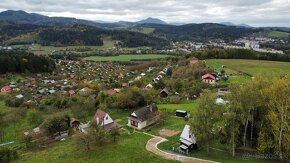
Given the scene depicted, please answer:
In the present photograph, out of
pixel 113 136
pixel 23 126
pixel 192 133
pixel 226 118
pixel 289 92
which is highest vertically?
pixel 289 92

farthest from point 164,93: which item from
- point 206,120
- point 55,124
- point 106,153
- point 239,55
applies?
point 239,55

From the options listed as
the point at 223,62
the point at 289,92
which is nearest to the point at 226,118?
the point at 289,92

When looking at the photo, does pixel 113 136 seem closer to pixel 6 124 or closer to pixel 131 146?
pixel 131 146

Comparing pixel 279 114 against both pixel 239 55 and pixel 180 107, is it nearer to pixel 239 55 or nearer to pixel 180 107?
pixel 180 107

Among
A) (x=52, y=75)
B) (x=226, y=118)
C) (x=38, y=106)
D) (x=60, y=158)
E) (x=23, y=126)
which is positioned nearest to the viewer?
(x=226, y=118)

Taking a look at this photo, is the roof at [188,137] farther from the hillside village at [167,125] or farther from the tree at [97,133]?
the tree at [97,133]

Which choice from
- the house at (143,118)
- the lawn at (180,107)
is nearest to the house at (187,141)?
the house at (143,118)
